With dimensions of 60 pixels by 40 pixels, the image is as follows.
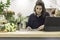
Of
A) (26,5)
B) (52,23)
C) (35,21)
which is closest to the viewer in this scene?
(52,23)

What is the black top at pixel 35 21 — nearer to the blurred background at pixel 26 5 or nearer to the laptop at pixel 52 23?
the laptop at pixel 52 23

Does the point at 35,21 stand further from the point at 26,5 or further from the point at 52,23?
the point at 26,5

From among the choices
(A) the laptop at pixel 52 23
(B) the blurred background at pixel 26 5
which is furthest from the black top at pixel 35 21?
(B) the blurred background at pixel 26 5

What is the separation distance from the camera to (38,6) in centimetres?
262

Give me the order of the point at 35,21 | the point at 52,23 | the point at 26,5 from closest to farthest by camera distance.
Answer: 1. the point at 52,23
2. the point at 35,21
3. the point at 26,5

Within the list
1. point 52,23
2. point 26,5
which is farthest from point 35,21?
point 26,5

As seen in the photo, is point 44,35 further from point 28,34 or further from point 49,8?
point 49,8

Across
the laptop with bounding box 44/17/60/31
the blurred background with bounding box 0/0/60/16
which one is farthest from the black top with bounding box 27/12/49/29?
the blurred background with bounding box 0/0/60/16

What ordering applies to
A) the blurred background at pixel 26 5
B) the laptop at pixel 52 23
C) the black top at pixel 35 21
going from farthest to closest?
the blurred background at pixel 26 5 → the black top at pixel 35 21 → the laptop at pixel 52 23

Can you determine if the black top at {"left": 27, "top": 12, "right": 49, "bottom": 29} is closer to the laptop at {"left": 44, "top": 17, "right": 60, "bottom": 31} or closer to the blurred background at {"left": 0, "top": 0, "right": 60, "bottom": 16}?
the laptop at {"left": 44, "top": 17, "right": 60, "bottom": 31}

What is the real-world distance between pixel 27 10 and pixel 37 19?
1561mm

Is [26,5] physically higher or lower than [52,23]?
lower

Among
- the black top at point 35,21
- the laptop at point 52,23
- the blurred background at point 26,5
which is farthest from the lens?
the blurred background at point 26,5

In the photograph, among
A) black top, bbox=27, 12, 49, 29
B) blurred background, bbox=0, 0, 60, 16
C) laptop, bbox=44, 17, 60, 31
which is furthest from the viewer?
blurred background, bbox=0, 0, 60, 16
